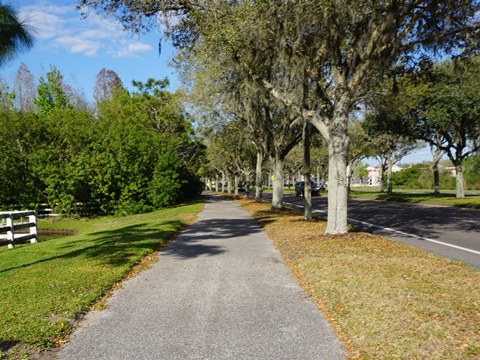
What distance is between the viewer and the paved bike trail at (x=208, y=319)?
410cm

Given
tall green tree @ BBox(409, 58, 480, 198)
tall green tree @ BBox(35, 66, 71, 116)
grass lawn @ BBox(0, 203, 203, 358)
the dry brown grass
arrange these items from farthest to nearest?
tall green tree @ BBox(35, 66, 71, 116), tall green tree @ BBox(409, 58, 480, 198), grass lawn @ BBox(0, 203, 203, 358), the dry brown grass

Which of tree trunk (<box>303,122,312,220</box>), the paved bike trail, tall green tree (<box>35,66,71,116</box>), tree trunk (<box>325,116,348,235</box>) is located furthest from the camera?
tall green tree (<box>35,66,71,116</box>)

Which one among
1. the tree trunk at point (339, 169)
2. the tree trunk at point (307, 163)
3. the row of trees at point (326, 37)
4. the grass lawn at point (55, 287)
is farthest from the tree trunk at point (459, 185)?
the grass lawn at point (55, 287)

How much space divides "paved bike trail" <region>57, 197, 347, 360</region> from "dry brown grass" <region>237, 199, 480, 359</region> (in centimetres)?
31

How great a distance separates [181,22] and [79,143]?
21.9 m

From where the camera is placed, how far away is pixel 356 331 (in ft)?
14.5

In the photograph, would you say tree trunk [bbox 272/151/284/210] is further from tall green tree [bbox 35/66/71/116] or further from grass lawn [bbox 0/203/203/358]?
tall green tree [bbox 35/66/71/116]

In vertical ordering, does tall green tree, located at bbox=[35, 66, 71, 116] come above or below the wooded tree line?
above

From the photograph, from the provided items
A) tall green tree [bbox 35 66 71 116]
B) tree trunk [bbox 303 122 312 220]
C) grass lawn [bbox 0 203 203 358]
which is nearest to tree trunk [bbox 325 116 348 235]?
tree trunk [bbox 303 122 312 220]

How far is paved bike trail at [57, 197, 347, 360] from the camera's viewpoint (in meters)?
4.10

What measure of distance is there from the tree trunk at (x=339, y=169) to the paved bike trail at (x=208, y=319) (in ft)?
11.6

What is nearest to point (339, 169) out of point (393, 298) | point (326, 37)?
point (326, 37)

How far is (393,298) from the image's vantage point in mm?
5410

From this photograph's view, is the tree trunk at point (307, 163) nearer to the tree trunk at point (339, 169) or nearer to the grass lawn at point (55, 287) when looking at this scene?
the tree trunk at point (339, 169)
